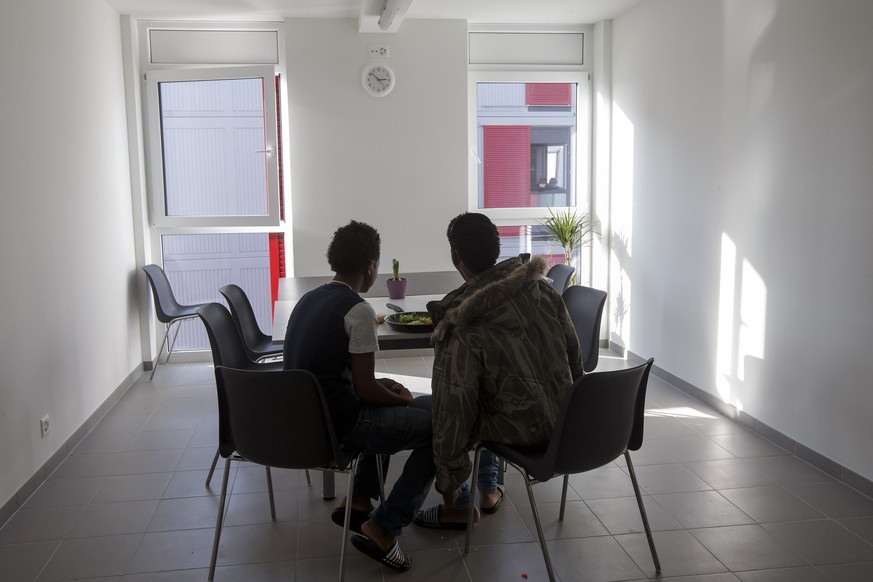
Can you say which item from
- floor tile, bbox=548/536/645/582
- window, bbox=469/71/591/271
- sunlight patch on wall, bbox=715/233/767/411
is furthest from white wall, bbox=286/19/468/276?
floor tile, bbox=548/536/645/582

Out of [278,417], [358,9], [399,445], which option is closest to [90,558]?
[278,417]

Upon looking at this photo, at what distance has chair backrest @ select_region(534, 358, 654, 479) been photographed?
2.28m

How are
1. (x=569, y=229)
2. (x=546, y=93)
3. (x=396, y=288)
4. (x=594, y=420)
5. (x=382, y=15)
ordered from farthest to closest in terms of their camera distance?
(x=546, y=93) → (x=569, y=229) → (x=382, y=15) → (x=396, y=288) → (x=594, y=420)

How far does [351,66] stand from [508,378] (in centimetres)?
411

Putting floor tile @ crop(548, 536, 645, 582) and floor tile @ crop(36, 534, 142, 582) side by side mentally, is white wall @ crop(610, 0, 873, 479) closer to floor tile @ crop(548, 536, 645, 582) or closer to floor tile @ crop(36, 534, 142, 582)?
floor tile @ crop(548, 536, 645, 582)

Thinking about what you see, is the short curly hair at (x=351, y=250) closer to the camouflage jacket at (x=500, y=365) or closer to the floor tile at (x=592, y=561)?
the camouflage jacket at (x=500, y=365)

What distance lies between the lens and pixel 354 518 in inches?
111

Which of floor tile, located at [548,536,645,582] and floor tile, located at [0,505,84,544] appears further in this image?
floor tile, located at [0,505,84,544]

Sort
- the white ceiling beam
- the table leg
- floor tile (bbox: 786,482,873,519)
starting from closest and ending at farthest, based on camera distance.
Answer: floor tile (bbox: 786,482,873,519) → the table leg → the white ceiling beam

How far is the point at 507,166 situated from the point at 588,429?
4.28 m

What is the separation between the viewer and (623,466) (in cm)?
364

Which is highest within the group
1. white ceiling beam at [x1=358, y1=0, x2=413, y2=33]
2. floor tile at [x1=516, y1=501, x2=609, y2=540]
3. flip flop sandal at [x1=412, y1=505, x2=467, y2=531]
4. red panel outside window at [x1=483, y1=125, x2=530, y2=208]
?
white ceiling beam at [x1=358, y1=0, x2=413, y2=33]

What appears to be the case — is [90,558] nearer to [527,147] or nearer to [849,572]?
[849,572]

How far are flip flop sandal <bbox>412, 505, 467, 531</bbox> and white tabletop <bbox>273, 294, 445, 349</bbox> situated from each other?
660 mm
